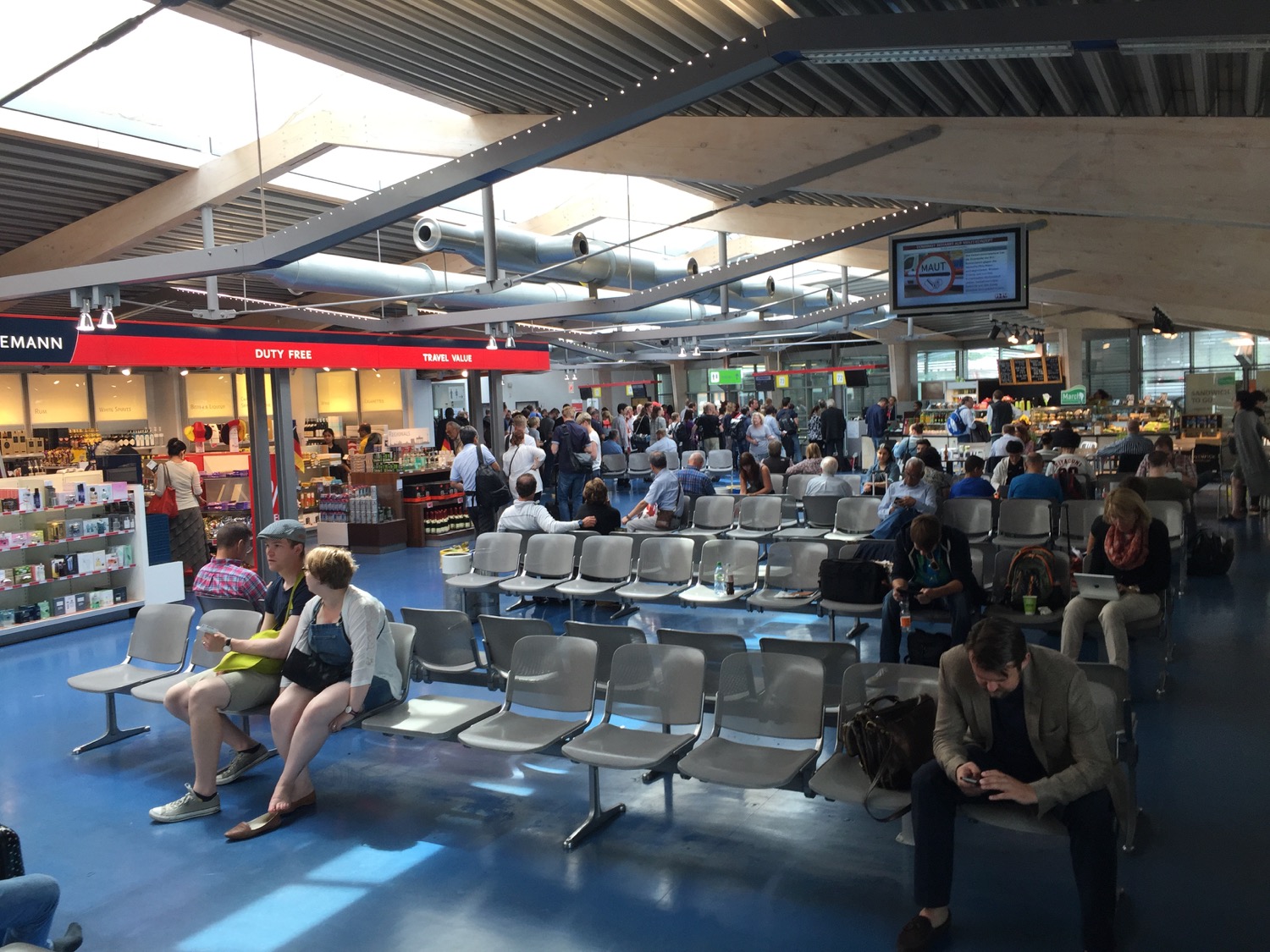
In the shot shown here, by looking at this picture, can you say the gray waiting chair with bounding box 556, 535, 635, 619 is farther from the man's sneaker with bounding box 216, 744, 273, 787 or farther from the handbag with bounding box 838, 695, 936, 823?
the handbag with bounding box 838, 695, 936, 823

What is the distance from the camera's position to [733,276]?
11.6m

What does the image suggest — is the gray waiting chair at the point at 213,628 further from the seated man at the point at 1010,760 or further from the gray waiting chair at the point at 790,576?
the seated man at the point at 1010,760

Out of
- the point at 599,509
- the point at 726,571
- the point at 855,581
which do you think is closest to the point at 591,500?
the point at 599,509

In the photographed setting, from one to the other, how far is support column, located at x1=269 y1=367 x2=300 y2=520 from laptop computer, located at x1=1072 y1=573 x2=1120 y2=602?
356 inches

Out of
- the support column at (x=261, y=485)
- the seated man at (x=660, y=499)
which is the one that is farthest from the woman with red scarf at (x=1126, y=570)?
the support column at (x=261, y=485)

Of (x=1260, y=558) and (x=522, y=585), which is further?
(x=1260, y=558)

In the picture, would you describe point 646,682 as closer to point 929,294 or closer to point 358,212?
point 358,212

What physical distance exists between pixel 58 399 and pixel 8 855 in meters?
17.8

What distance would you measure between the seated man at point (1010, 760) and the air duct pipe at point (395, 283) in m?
6.63

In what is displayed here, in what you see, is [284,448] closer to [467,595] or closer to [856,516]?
[467,595]

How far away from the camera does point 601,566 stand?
750 cm

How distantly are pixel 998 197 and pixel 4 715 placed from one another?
7.73 meters

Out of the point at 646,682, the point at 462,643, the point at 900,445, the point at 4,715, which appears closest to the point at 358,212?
the point at 462,643

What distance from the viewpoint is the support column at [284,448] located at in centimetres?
1164
